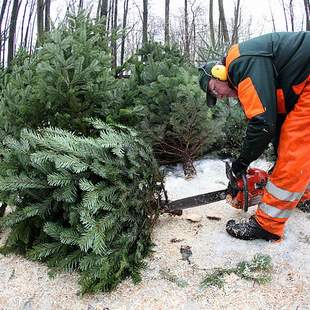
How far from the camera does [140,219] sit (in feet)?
9.48

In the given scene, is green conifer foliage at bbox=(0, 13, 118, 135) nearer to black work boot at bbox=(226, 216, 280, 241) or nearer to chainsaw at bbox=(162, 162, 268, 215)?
chainsaw at bbox=(162, 162, 268, 215)

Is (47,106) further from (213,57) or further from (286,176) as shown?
(213,57)

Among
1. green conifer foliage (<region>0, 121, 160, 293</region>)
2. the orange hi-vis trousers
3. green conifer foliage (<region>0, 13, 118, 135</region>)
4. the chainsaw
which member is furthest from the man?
green conifer foliage (<region>0, 13, 118, 135</region>)

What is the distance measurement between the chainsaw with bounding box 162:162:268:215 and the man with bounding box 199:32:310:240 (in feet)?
0.60

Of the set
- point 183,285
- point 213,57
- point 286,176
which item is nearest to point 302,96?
point 286,176

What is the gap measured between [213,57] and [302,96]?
13.2 ft

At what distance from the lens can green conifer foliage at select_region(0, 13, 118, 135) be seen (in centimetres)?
321

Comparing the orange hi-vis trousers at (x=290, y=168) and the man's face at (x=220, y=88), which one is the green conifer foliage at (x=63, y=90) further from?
the orange hi-vis trousers at (x=290, y=168)

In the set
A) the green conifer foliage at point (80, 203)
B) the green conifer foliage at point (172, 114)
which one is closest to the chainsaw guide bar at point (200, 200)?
the green conifer foliage at point (80, 203)

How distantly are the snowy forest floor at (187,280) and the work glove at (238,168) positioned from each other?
1.81 feet

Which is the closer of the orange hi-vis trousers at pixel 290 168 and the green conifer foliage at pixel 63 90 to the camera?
the orange hi-vis trousers at pixel 290 168

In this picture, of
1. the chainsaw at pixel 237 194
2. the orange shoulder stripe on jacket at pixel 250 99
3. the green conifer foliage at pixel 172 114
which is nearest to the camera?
the orange shoulder stripe on jacket at pixel 250 99

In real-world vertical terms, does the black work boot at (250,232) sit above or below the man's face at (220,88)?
below

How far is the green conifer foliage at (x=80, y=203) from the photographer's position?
2486 millimetres
